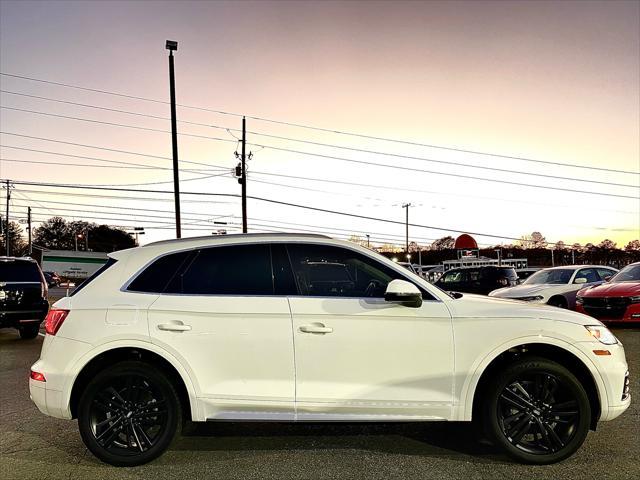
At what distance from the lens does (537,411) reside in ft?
13.1

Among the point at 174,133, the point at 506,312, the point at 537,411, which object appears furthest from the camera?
the point at 174,133

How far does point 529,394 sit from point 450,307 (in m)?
0.91

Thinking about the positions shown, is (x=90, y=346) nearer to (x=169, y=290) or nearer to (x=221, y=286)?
(x=169, y=290)

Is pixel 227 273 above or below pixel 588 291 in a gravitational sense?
above

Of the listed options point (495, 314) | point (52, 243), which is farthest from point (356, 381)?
point (52, 243)

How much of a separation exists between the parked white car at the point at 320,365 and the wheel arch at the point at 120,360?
11mm

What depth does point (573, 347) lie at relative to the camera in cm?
404

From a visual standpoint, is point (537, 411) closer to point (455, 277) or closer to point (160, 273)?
point (160, 273)

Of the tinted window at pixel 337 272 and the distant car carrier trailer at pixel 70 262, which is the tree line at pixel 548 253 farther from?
the tinted window at pixel 337 272

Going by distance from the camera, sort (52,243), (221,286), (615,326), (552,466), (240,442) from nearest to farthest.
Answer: (552,466), (221,286), (240,442), (615,326), (52,243)

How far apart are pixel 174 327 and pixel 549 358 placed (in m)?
3.00

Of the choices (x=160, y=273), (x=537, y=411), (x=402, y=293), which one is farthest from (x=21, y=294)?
(x=537, y=411)

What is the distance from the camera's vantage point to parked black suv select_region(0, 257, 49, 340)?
35.1ft

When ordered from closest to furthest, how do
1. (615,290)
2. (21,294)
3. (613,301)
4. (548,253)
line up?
(21,294), (613,301), (615,290), (548,253)
